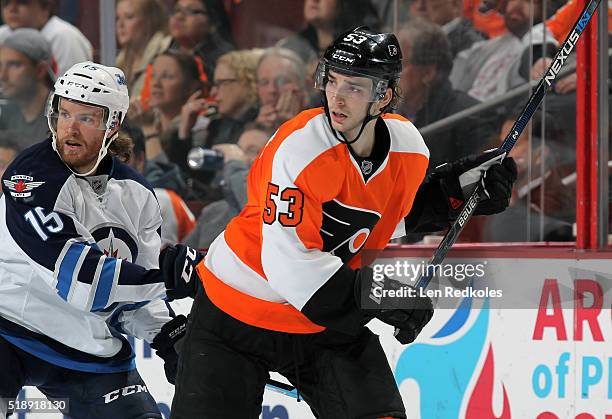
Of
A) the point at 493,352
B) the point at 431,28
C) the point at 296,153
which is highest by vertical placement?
the point at 431,28

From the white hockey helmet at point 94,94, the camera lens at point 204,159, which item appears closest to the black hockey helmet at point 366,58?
the white hockey helmet at point 94,94

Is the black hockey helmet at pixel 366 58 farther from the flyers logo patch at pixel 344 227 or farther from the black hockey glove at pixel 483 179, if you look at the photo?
the black hockey glove at pixel 483 179

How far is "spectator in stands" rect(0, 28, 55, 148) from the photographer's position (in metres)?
3.79

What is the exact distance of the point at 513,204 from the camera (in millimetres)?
3488

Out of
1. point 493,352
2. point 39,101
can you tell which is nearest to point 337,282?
point 493,352

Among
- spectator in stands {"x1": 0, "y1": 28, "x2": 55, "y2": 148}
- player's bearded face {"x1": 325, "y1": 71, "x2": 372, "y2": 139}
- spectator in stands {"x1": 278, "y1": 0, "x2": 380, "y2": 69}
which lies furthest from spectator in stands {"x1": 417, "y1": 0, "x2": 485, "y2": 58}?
player's bearded face {"x1": 325, "y1": 71, "x2": 372, "y2": 139}

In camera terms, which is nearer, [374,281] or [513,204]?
[374,281]

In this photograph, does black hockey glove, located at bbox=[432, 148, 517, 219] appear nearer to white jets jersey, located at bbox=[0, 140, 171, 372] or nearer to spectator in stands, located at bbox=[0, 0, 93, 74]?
white jets jersey, located at bbox=[0, 140, 171, 372]

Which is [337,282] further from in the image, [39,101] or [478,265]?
[39,101]

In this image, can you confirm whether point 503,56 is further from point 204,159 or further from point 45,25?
point 45,25

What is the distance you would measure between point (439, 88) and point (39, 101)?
140cm

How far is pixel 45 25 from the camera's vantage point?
12.5 feet

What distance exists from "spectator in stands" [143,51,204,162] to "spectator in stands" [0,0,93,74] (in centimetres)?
30

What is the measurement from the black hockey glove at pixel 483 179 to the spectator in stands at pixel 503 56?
114 cm
